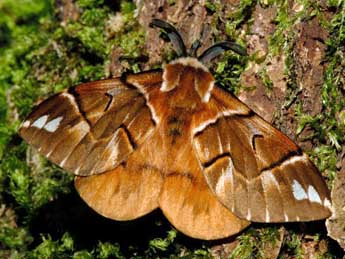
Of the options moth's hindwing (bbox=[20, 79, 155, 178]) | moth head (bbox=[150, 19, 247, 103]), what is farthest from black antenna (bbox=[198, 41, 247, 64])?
moth's hindwing (bbox=[20, 79, 155, 178])

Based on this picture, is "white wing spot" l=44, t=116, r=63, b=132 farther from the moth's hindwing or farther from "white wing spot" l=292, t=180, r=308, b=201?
"white wing spot" l=292, t=180, r=308, b=201

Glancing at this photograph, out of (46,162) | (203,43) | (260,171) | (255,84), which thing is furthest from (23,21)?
(260,171)

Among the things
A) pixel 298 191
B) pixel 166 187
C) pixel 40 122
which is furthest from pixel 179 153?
pixel 40 122

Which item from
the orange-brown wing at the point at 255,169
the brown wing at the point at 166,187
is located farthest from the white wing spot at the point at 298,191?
the brown wing at the point at 166,187

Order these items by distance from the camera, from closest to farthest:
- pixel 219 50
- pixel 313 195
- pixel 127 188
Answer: pixel 313 195, pixel 127 188, pixel 219 50

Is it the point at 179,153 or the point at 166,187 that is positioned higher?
the point at 179,153

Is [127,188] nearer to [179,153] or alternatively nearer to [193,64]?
[179,153]

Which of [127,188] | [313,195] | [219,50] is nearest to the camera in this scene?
[313,195]

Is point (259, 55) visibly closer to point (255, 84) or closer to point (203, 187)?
point (255, 84)
